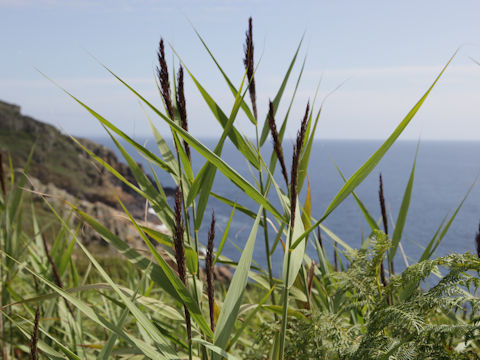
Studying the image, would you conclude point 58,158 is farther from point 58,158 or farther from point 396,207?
point 396,207

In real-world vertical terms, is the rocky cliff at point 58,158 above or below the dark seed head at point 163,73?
below

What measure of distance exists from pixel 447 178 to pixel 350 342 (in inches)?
2936

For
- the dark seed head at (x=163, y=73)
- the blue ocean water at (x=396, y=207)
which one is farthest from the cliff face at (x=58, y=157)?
the dark seed head at (x=163, y=73)

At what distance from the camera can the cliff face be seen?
29953mm

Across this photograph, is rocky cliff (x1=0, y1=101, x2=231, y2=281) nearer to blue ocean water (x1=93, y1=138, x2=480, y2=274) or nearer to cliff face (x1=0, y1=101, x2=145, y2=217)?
cliff face (x1=0, y1=101, x2=145, y2=217)

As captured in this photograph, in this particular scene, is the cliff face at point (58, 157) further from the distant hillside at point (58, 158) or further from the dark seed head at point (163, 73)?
the dark seed head at point (163, 73)

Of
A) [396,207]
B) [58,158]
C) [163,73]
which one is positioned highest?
[163,73]

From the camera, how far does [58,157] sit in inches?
1341

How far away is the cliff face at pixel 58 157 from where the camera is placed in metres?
30.0

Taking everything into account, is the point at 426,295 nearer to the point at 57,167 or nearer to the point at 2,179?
the point at 2,179

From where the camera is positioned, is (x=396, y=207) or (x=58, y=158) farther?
(x=396, y=207)

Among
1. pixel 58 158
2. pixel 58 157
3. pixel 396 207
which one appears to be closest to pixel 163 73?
pixel 58 158

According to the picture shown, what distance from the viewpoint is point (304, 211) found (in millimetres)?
1236

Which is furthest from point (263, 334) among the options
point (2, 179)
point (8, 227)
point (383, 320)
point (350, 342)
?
point (2, 179)
